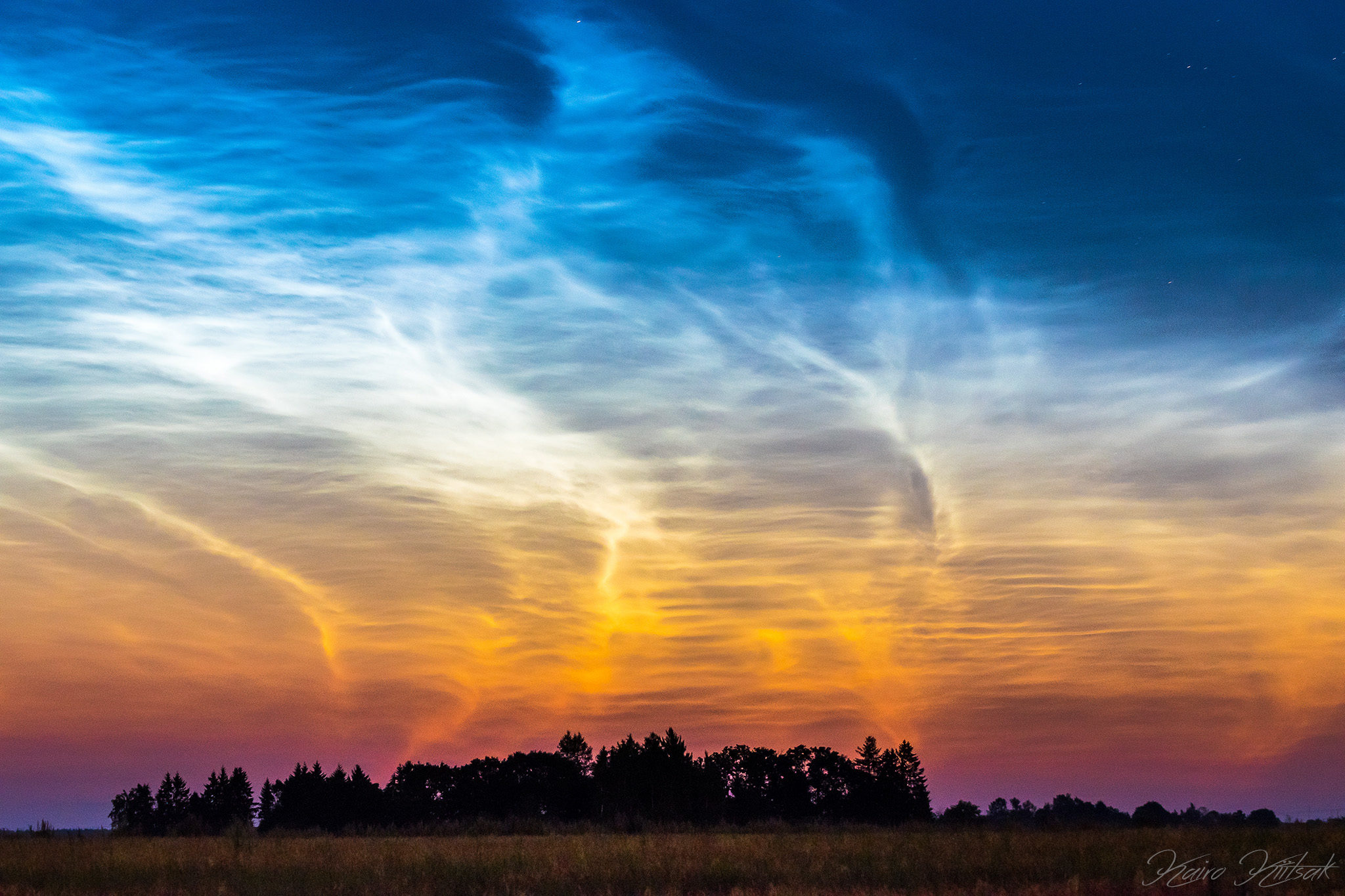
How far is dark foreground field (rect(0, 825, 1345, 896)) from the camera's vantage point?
26.6 m

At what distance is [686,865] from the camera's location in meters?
30.3

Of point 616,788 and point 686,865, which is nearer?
point 686,865

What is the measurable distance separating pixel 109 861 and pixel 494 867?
40.8 feet

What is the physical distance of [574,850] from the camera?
36.0m

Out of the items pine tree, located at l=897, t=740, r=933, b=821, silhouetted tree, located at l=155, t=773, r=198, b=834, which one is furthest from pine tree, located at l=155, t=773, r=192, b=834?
pine tree, located at l=897, t=740, r=933, b=821

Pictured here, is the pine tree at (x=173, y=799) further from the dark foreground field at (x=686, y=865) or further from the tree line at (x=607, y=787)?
the dark foreground field at (x=686, y=865)

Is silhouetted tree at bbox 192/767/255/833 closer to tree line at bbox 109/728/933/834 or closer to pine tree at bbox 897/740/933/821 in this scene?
tree line at bbox 109/728/933/834

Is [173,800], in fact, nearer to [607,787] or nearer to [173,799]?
[173,799]

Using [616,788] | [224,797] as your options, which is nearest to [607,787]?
[616,788]

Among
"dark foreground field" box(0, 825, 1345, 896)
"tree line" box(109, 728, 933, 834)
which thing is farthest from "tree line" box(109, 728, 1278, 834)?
"dark foreground field" box(0, 825, 1345, 896)

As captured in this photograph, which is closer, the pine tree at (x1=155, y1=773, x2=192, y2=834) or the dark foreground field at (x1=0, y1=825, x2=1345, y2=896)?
the dark foreground field at (x1=0, y1=825, x2=1345, y2=896)

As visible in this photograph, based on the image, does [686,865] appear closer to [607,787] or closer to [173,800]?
[607,787]

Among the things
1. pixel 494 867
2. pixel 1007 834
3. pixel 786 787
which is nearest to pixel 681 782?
pixel 786 787

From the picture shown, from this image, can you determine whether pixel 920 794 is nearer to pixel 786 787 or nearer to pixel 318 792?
pixel 786 787
